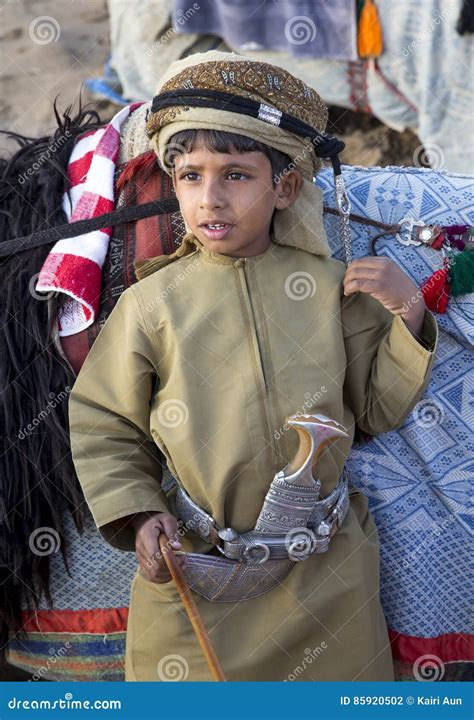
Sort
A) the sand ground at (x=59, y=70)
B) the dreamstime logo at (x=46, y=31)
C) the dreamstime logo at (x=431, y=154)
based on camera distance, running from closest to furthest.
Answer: the dreamstime logo at (x=431, y=154), the sand ground at (x=59, y=70), the dreamstime logo at (x=46, y=31)

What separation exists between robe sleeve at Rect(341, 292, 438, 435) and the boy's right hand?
0.41 metres

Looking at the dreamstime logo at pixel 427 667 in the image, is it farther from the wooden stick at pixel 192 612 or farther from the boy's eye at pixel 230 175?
the boy's eye at pixel 230 175

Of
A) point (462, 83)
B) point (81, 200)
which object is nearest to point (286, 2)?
point (462, 83)

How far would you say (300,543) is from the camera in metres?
1.85

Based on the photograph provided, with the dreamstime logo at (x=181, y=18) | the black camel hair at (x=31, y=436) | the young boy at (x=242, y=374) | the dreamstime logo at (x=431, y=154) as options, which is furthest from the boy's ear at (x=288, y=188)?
the dreamstime logo at (x=181, y=18)

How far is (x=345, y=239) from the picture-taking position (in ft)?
6.47

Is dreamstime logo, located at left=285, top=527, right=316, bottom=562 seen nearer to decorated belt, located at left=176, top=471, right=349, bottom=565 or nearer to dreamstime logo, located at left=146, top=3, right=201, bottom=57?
decorated belt, located at left=176, top=471, right=349, bottom=565

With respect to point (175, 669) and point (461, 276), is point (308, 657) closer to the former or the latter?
point (175, 669)

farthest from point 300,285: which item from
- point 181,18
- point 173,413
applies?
point 181,18

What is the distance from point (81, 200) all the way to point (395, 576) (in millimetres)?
1001

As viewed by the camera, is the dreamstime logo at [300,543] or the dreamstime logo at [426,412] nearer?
the dreamstime logo at [300,543]

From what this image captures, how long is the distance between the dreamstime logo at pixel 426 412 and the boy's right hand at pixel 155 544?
562 millimetres

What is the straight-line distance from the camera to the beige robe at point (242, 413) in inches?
71.1

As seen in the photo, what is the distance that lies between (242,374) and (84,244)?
48 cm
